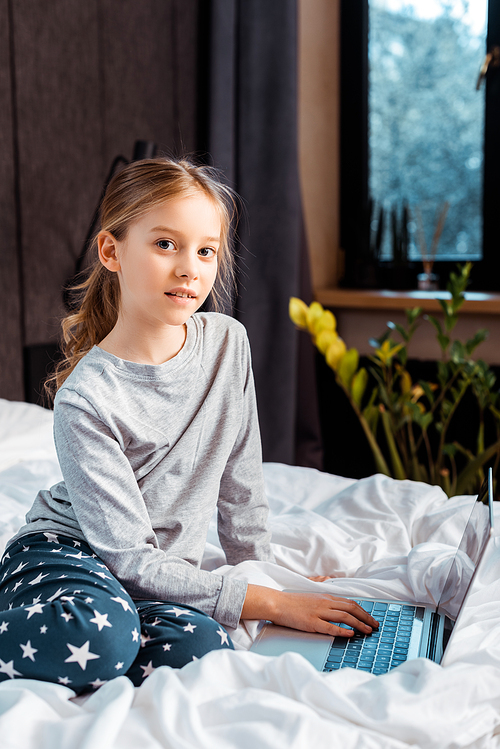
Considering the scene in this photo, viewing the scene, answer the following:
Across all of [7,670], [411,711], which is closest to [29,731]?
[7,670]

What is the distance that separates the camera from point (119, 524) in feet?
2.71

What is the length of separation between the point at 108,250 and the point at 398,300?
1.64 metres

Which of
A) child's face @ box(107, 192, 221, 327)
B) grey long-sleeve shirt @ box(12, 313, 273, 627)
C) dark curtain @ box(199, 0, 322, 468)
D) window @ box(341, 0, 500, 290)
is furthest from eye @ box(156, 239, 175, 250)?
window @ box(341, 0, 500, 290)

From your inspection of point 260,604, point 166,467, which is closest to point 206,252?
point 166,467

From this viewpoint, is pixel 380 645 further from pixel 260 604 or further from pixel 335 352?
pixel 335 352

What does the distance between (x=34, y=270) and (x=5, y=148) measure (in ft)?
1.02

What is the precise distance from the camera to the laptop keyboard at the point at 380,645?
0.75 m

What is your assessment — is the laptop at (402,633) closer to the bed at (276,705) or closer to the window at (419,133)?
the bed at (276,705)

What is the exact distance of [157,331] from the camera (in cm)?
94

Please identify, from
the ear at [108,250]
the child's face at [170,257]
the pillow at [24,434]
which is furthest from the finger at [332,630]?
the pillow at [24,434]

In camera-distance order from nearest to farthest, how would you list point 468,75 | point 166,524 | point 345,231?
point 166,524
point 468,75
point 345,231

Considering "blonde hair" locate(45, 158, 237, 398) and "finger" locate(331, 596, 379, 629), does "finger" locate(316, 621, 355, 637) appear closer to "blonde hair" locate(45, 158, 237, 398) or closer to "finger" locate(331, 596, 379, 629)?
"finger" locate(331, 596, 379, 629)

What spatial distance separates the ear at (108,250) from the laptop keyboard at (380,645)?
541mm

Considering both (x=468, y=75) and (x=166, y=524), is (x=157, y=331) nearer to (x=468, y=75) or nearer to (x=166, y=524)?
(x=166, y=524)
